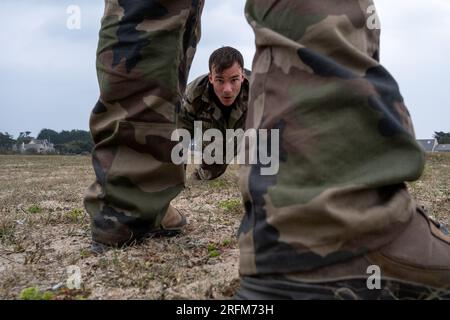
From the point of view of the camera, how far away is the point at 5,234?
2.46 m

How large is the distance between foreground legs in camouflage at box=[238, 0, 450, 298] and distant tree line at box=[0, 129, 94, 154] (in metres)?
45.0

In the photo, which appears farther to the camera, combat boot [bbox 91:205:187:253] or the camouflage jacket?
the camouflage jacket

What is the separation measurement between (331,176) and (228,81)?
11.9 feet

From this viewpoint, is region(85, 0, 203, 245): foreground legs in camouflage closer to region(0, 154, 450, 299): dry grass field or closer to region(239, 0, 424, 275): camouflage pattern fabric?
region(0, 154, 450, 299): dry grass field

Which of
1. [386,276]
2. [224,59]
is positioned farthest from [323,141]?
[224,59]

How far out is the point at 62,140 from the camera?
68.8 m

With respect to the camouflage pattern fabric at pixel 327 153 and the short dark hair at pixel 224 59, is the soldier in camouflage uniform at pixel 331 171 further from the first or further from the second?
the short dark hair at pixel 224 59

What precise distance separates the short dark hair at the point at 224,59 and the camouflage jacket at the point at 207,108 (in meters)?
0.26

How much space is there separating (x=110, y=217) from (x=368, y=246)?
117 cm

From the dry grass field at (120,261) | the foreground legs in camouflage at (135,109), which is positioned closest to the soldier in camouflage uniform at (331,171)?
the dry grass field at (120,261)

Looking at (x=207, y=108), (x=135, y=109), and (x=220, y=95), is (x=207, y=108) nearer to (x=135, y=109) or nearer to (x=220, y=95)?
(x=220, y=95)

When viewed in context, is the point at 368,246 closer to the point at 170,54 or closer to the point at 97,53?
the point at 170,54

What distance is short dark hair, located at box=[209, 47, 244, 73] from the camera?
4.59m

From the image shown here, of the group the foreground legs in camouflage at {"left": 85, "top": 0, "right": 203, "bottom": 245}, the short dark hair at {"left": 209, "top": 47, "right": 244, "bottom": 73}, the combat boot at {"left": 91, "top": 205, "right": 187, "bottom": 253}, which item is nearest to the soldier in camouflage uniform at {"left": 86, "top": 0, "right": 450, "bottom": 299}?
the foreground legs in camouflage at {"left": 85, "top": 0, "right": 203, "bottom": 245}
